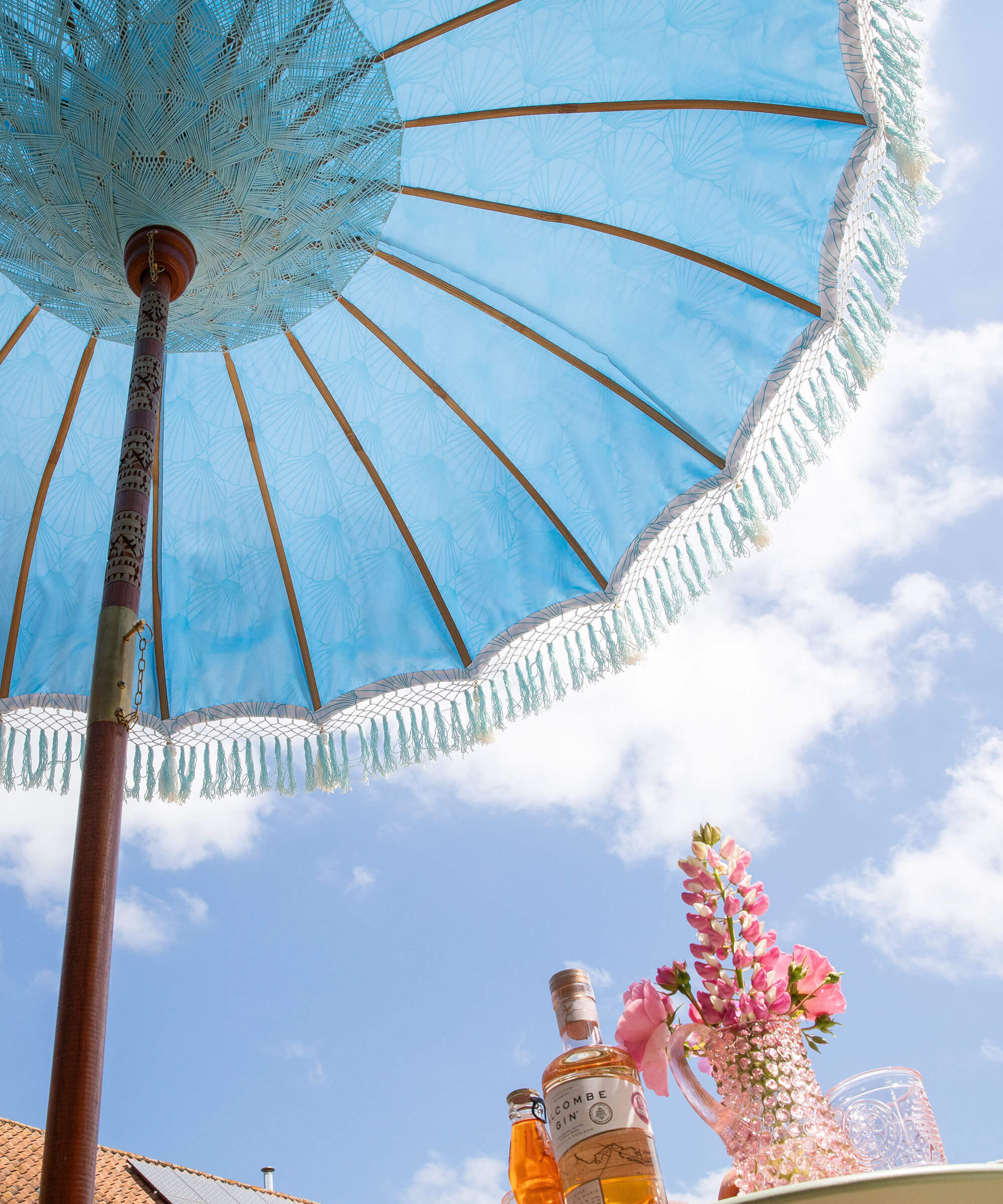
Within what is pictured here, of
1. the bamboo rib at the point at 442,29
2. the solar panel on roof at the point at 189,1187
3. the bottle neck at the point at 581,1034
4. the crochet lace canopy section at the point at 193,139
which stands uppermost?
the bamboo rib at the point at 442,29

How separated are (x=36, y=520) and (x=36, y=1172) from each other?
5623 mm

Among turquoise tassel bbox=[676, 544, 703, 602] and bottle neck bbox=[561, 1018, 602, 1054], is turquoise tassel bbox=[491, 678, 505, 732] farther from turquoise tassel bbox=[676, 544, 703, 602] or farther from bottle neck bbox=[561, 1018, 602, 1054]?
bottle neck bbox=[561, 1018, 602, 1054]

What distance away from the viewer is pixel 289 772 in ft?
11.0

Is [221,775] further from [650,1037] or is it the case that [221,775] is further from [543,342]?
[650,1037]

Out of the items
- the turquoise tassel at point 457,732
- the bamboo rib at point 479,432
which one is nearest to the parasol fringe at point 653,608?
the bamboo rib at point 479,432

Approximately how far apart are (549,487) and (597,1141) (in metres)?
2.13

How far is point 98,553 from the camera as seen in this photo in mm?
3301

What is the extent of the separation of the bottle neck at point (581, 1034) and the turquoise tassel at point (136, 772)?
2.22m

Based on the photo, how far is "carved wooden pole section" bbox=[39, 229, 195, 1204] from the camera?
1402 mm

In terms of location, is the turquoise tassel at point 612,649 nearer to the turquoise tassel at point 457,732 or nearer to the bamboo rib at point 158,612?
the turquoise tassel at point 457,732

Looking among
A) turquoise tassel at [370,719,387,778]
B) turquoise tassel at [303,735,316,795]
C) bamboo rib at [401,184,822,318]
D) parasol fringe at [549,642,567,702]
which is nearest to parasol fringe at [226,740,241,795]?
turquoise tassel at [303,735,316,795]

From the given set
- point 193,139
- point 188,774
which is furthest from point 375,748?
point 193,139

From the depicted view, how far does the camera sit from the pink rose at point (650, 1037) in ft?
5.06

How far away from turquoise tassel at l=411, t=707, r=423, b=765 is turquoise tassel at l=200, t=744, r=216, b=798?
0.71m
